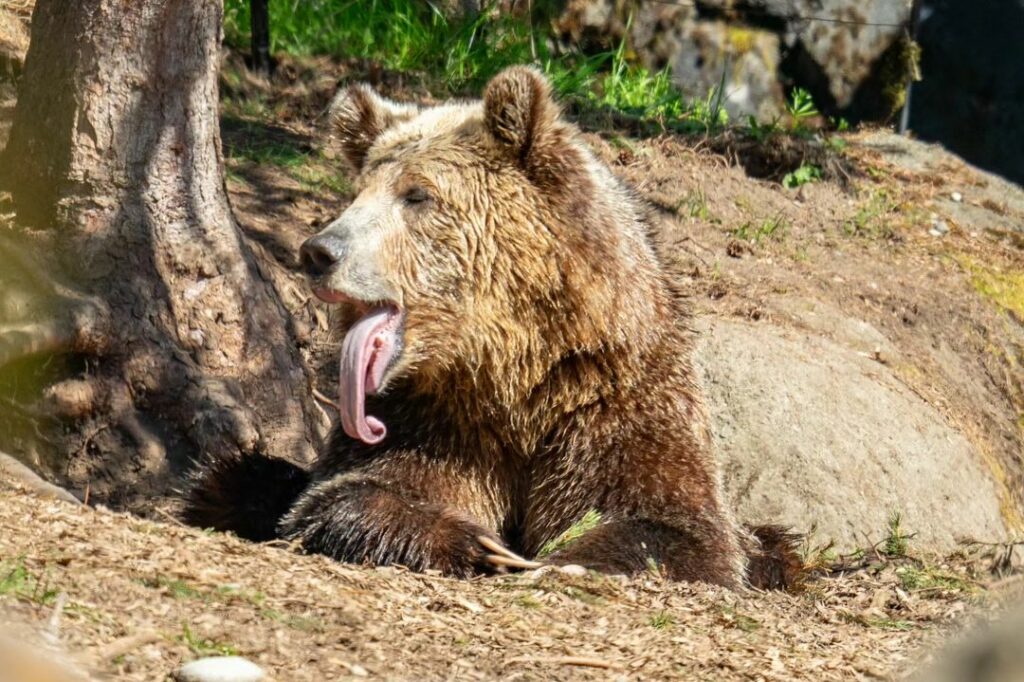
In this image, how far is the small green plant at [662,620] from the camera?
13.4 feet

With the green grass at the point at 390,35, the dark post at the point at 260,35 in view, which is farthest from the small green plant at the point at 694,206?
the dark post at the point at 260,35

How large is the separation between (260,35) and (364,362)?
486 centimetres

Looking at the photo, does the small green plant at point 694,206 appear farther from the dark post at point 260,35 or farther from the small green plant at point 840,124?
the small green plant at point 840,124

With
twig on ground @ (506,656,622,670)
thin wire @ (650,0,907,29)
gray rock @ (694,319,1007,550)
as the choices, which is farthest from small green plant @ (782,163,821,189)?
twig on ground @ (506,656,622,670)

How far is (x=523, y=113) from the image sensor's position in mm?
5215

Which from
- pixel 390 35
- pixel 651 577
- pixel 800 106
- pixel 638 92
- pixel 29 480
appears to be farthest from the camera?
pixel 800 106

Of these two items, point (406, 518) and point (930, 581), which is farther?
point (930, 581)

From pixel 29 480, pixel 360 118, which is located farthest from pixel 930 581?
pixel 29 480

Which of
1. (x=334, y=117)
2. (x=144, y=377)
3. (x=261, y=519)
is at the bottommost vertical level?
(x=261, y=519)

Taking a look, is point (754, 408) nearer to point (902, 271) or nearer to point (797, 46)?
point (902, 271)

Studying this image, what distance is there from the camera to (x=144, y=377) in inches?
231

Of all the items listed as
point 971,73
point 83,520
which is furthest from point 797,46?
point 83,520

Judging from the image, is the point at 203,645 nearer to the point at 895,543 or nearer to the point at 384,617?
the point at 384,617

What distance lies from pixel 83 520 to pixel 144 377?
1.84 meters
